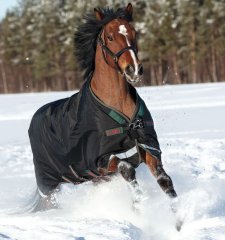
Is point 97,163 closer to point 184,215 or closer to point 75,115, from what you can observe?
point 75,115

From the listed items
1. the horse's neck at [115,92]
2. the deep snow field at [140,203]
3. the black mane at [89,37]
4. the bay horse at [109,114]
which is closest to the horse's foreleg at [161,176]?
the bay horse at [109,114]

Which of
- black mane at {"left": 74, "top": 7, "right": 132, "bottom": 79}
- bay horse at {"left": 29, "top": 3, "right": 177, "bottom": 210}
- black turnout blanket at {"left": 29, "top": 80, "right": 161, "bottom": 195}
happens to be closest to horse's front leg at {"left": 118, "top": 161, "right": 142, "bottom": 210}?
bay horse at {"left": 29, "top": 3, "right": 177, "bottom": 210}

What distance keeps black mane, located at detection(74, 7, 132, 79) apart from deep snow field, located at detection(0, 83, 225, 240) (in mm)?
1246

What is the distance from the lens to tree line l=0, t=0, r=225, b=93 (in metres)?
42.7

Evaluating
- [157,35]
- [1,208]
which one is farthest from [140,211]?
[157,35]

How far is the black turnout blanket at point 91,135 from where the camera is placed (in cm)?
479

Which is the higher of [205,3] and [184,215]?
[184,215]

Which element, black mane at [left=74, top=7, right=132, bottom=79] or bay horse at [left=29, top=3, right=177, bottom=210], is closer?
bay horse at [left=29, top=3, right=177, bottom=210]

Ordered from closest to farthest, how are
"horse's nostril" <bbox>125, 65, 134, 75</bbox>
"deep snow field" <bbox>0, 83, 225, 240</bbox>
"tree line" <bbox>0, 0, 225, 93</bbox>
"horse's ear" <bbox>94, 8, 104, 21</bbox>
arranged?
"deep snow field" <bbox>0, 83, 225, 240</bbox>
"horse's nostril" <bbox>125, 65, 134, 75</bbox>
"horse's ear" <bbox>94, 8, 104, 21</bbox>
"tree line" <bbox>0, 0, 225, 93</bbox>

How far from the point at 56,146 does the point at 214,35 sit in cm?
3921

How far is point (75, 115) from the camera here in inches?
200

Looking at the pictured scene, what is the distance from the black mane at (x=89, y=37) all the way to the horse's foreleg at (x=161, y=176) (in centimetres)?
110

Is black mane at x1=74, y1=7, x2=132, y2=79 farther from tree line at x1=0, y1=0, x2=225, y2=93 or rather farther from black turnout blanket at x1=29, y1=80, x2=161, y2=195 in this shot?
tree line at x1=0, y1=0, x2=225, y2=93

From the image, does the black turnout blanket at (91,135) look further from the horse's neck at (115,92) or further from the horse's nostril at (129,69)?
the horse's nostril at (129,69)
